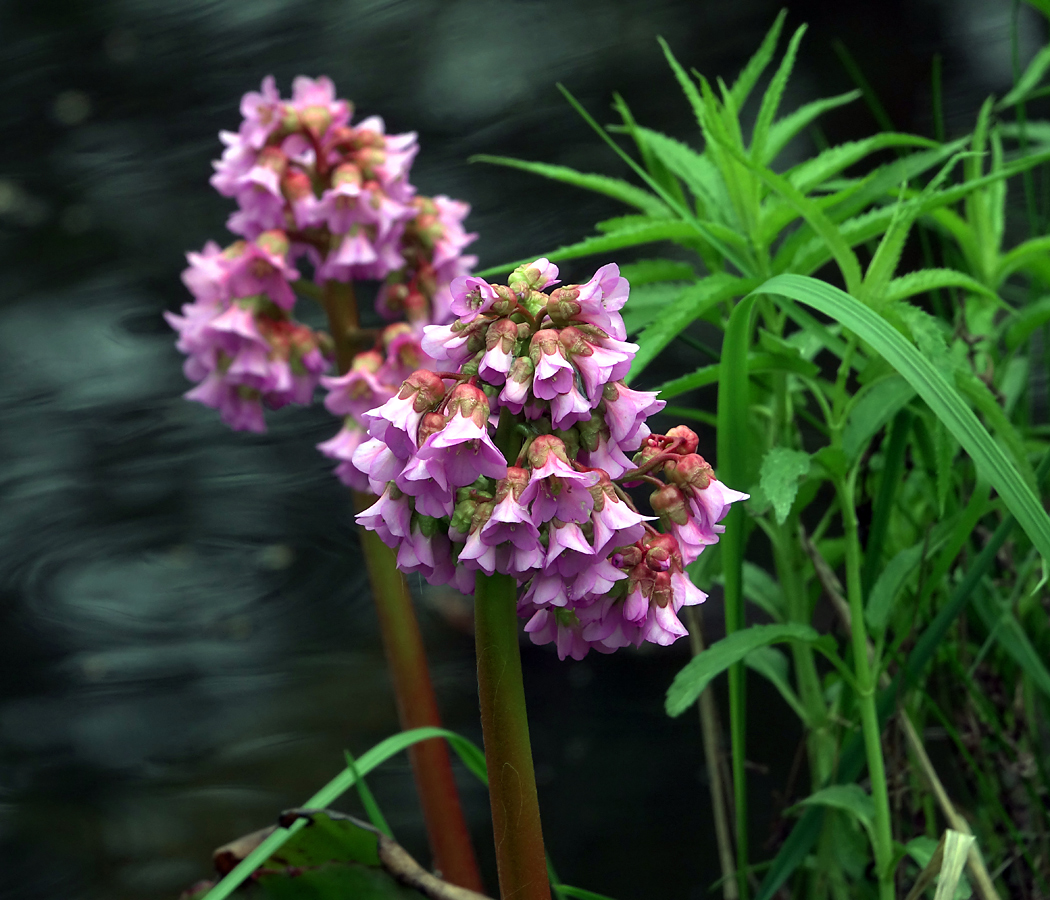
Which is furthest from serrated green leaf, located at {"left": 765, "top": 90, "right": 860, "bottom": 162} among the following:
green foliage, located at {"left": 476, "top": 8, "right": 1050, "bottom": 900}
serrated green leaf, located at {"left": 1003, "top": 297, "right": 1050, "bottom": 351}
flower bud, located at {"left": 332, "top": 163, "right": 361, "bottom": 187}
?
flower bud, located at {"left": 332, "top": 163, "right": 361, "bottom": 187}

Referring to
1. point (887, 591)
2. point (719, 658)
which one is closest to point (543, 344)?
point (719, 658)

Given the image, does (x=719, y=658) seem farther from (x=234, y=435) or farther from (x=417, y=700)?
(x=234, y=435)

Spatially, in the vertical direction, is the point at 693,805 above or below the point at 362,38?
below

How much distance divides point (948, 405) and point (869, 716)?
25cm

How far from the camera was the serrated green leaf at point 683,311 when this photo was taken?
0.56m

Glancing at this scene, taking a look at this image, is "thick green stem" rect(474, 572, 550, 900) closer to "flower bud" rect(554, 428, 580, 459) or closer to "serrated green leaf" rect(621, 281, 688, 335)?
"flower bud" rect(554, 428, 580, 459)

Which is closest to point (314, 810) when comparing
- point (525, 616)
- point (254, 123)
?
point (525, 616)

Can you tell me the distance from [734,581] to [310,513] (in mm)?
832

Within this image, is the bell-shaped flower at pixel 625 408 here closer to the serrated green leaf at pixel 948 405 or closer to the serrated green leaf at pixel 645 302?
the serrated green leaf at pixel 948 405

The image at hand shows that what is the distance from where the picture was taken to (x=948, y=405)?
43 cm

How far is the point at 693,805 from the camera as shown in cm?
110

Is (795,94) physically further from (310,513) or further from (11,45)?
(11,45)

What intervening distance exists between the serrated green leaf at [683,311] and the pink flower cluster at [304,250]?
30 centimetres

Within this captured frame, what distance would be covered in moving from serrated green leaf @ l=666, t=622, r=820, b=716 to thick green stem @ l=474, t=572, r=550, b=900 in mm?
141
